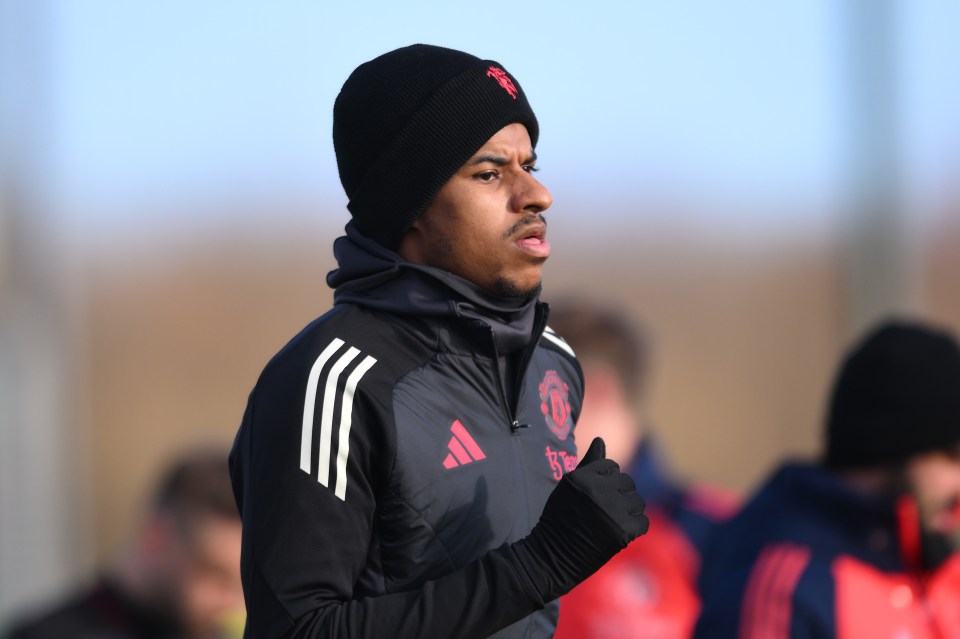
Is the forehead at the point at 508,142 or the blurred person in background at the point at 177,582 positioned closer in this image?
the forehead at the point at 508,142

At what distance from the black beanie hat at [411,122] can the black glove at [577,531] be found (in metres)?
0.46

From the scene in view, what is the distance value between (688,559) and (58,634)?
196 centimetres

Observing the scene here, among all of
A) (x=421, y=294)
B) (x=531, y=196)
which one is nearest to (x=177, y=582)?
(x=421, y=294)

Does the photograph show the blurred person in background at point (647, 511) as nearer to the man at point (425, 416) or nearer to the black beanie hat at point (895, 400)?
the black beanie hat at point (895, 400)

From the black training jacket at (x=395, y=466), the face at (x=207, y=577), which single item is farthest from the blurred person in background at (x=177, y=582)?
the black training jacket at (x=395, y=466)

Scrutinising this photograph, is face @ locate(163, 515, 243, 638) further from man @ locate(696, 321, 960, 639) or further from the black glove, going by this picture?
the black glove

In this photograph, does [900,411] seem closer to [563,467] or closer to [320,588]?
[563,467]

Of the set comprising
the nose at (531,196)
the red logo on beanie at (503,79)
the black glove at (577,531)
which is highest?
the red logo on beanie at (503,79)

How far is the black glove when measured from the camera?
1.76m

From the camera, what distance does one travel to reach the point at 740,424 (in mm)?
14836

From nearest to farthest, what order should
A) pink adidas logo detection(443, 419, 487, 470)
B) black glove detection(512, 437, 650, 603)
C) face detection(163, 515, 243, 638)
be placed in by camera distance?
black glove detection(512, 437, 650, 603), pink adidas logo detection(443, 419, 487, 470), face detection(163, 515, 243, 638)

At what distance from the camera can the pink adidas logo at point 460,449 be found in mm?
1866

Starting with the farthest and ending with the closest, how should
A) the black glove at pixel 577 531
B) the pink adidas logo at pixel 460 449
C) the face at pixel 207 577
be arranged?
the face at pixel 207 577, the pink adidas logo at pixel 460 449, the black glove at pixel 577 531

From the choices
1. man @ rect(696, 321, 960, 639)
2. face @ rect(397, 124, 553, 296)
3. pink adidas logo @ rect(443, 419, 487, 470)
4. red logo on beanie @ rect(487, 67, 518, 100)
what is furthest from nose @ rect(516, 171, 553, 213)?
man @ rect(696, 321, 960, 639)
